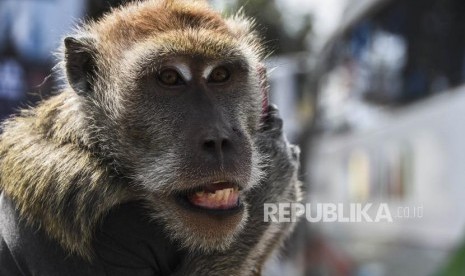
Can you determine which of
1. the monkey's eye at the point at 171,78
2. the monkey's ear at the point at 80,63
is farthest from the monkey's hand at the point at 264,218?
the monkey's ear at the point at 80,63

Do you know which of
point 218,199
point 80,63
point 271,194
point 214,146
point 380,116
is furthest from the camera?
point 380,116

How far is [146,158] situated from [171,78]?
0.34 meters

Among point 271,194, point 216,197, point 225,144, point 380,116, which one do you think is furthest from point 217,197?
point 380,116

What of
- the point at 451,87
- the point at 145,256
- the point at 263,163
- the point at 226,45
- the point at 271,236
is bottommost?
the point at 145,256

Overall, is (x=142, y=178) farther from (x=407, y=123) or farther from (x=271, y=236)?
(x=407, y=123)

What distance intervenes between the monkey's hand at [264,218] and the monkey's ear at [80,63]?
0.80 meters

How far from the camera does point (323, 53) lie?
14398mm

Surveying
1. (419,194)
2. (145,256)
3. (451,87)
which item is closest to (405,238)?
(419,194)

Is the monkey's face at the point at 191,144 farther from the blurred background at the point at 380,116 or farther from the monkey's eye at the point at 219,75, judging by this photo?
the blurred background at the point at 380,116

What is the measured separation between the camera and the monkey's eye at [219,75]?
3.50 metres

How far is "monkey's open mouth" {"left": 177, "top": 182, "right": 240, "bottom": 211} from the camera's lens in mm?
3252

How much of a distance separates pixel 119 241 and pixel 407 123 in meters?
8.11

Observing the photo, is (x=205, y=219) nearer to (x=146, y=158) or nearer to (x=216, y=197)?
(x=216, y=197)

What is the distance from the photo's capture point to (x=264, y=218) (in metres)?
3.70
